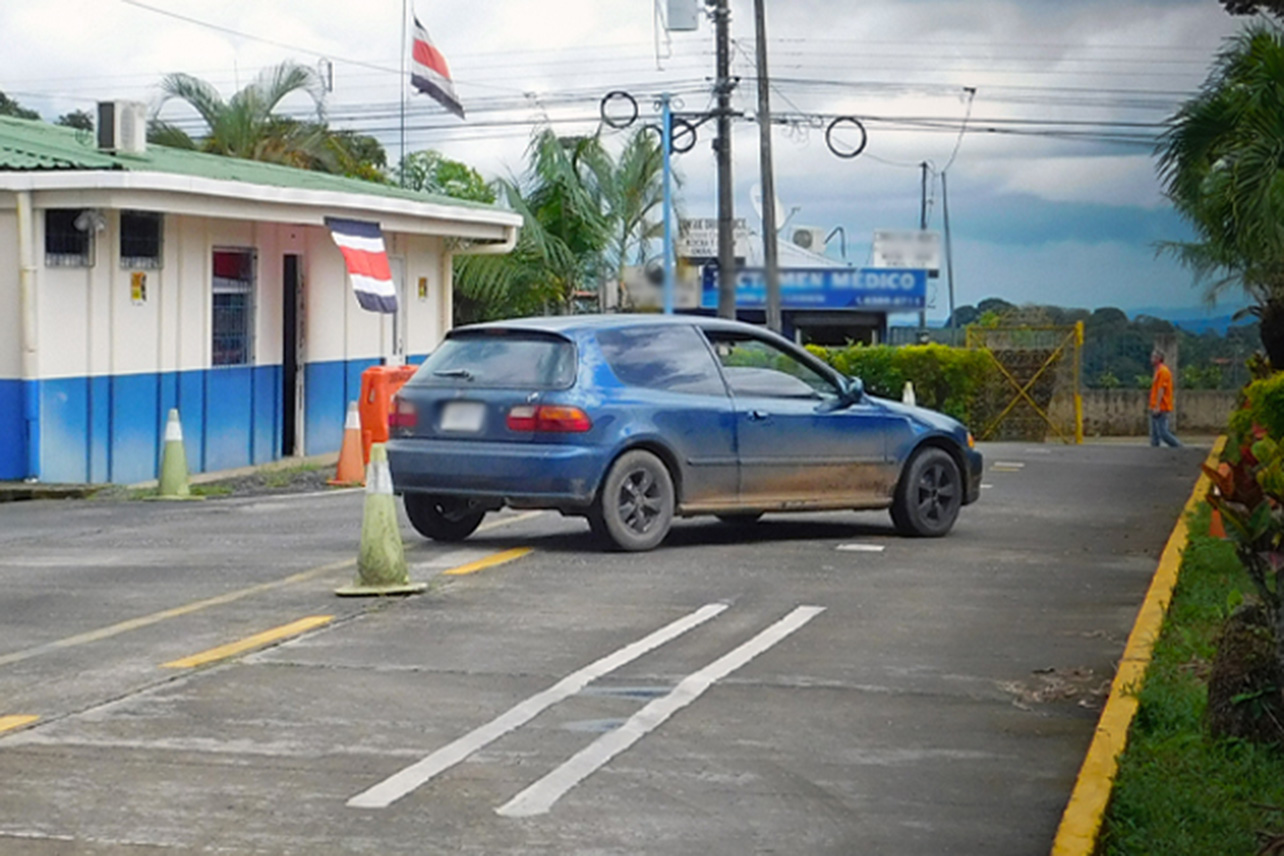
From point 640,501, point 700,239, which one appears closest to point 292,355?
point 640,501

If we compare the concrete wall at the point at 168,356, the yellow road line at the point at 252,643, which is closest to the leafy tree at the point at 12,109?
the concrete wall at the point at 168,356

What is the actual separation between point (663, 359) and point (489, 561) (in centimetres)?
186

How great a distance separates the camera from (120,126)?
22.0 m

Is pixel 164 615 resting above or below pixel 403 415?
below

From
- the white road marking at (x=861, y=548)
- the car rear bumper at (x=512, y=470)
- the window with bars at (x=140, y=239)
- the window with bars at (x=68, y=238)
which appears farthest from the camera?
the window with bars at (x=140, y=239)

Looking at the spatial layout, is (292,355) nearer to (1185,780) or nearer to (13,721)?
(13,721)

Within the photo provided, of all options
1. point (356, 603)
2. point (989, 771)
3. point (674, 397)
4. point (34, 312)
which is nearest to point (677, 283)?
point (34, 312)

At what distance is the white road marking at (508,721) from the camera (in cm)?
666

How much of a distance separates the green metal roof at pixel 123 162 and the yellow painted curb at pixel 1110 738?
12.5 meters

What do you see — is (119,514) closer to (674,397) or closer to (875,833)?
(674,397)

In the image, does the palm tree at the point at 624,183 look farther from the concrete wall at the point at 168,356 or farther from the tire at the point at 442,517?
the tire at the point at 442,517

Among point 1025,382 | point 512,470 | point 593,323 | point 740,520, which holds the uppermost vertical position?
point 593,323

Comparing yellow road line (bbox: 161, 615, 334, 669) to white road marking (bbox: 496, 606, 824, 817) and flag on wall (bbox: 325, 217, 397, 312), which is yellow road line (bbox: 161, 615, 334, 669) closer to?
white road marking (bbox: 496, 606, 824, 817)

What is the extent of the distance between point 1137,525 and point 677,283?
18474 mm
